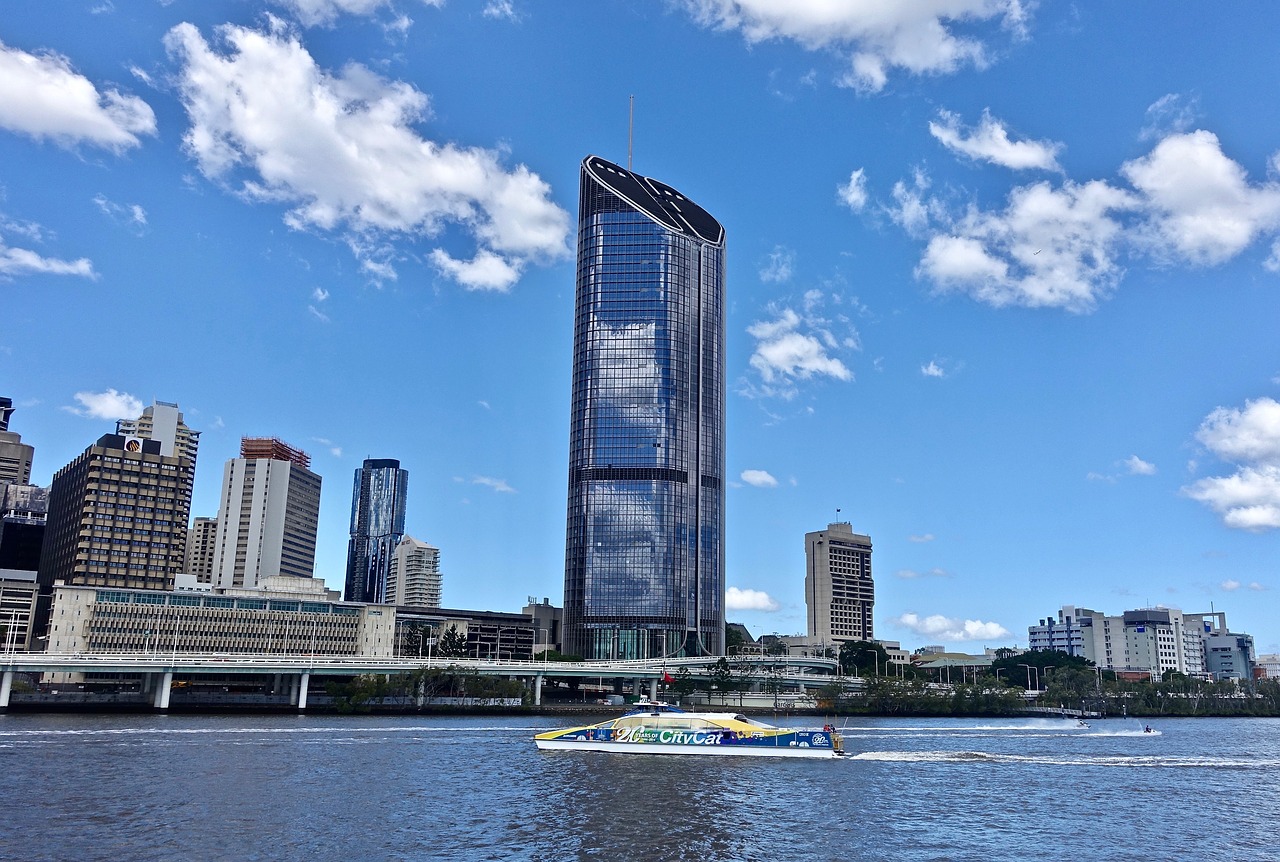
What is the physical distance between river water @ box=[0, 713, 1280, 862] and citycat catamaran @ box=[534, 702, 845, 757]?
8.92 ft

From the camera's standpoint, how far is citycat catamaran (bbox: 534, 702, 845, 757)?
111 m

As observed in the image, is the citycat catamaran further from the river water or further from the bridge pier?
the bridge pier

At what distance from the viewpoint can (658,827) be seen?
66812 millimetres

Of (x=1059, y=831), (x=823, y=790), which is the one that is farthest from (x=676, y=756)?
(x=1059, y=831)

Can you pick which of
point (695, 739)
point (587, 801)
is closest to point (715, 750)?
point (695, 739)

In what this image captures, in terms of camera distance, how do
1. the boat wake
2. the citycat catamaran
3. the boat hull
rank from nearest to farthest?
the boat wake < the boat hull < the citycat catamaran

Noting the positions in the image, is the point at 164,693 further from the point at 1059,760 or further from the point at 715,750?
the point at 1059,760

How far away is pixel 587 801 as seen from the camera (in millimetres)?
76750

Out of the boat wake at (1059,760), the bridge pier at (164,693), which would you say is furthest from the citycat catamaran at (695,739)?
the bridge pier at (164,693)

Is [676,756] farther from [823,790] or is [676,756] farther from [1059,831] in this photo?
[1059,831]

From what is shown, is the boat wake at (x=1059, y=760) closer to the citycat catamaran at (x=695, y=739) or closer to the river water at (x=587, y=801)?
the river water at (x=587, y=801)

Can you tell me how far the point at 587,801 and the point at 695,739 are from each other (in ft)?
118

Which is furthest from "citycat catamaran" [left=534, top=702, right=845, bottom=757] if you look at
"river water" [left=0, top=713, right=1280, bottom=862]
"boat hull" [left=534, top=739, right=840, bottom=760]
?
"river water" [left=0, top=713, right=1280, bottom=862]

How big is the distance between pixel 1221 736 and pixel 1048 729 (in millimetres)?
26856
